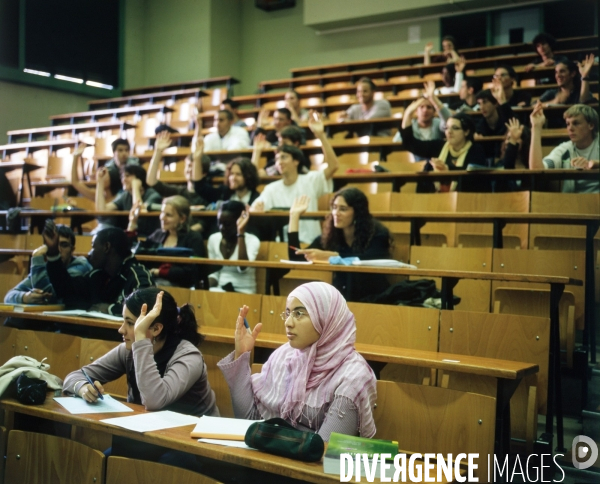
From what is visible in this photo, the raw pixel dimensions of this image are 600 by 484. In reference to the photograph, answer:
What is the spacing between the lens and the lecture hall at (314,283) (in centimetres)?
151

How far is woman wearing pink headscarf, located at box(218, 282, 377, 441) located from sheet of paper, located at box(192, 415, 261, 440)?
178 mm

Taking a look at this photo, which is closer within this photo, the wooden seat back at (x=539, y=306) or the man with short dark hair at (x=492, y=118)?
the wooden seat back at (x=539, y=306)

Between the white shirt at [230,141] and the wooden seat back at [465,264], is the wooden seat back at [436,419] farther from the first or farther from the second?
the white shirt at [230,141]

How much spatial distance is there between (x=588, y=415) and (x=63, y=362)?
1.76m

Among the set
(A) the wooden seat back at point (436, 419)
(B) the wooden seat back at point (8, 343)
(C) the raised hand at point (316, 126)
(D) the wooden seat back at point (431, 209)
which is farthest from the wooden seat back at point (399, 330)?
(C) the raised hand at point (316, 126)

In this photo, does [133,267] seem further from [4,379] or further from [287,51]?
[287,51]

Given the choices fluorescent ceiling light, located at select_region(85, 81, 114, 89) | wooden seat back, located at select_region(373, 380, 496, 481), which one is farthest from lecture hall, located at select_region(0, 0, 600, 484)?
fluorescent ceiling light, located at select_region(85, 81, 114, 89)

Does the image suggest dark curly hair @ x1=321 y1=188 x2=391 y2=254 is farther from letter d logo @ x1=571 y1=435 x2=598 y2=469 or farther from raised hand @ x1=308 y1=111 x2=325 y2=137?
letter d logo @ x1=571 y1=435 x2=598 y2=469

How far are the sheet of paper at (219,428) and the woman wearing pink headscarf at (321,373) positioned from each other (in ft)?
0.59

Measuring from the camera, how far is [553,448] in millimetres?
1981

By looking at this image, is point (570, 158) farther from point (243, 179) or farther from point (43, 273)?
point (43, 273)

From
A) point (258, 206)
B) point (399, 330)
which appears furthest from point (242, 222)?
point (399, 330)

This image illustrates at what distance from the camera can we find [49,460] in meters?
1.49

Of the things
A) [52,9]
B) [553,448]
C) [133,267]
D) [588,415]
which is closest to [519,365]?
[553,448]
